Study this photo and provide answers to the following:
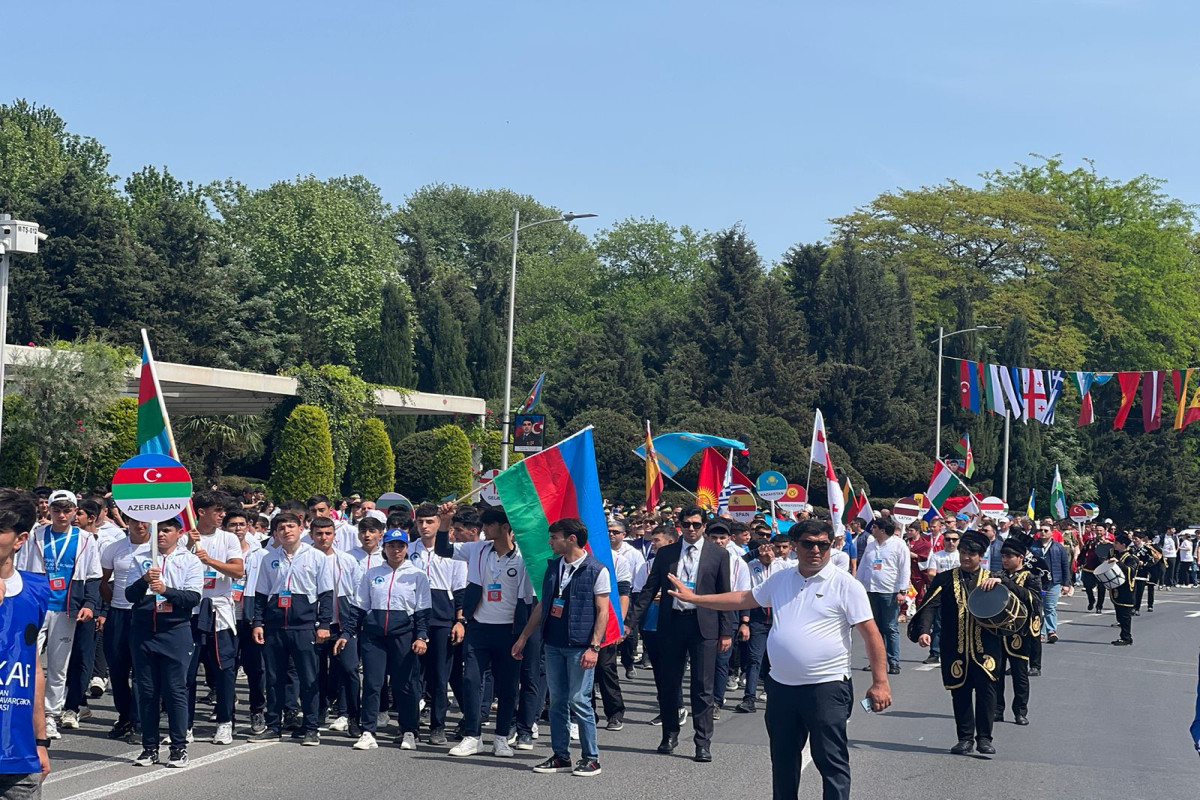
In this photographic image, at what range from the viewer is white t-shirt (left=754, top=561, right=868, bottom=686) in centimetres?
771

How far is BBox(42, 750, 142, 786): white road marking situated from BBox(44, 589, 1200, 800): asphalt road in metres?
0.01

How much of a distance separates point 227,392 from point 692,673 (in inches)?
961

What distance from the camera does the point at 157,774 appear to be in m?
9.54

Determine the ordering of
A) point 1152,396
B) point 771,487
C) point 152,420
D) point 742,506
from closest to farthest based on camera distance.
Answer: point 152,420
point 742,506
point 771,487
point 1152,396

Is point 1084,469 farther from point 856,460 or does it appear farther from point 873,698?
point 873,698

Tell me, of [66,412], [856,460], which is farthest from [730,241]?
[66,412]

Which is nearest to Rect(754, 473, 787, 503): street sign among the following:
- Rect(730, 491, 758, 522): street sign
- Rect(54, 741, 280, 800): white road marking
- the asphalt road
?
Rect(730, 491, 758, 522): street sign

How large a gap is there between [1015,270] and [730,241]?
16814 mm

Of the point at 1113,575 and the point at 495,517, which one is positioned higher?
the point at 495,517

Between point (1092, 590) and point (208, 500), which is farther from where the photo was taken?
point (1092, 590)

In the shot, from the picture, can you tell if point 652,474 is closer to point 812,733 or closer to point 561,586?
point 561,586

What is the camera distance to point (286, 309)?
6147cm

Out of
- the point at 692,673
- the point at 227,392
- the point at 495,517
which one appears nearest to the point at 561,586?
the point at 495,517

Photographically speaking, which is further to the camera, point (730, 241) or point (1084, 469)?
point (1084, 469)
